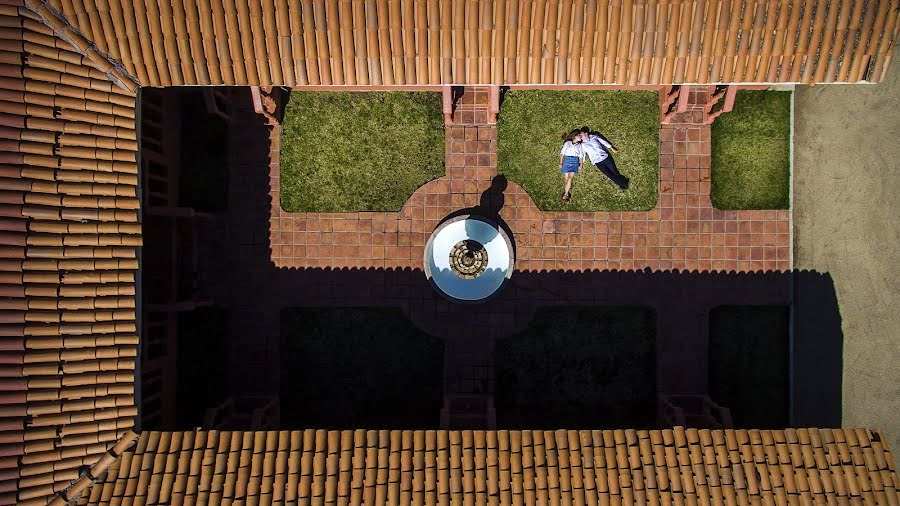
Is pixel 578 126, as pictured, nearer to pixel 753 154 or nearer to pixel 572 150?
pixel 572 150

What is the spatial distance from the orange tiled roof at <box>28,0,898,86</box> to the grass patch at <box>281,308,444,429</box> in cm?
507

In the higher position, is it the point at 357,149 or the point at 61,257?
the point at 357,149

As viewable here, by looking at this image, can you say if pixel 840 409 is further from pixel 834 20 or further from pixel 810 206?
pixel 834 20

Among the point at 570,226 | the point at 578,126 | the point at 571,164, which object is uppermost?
the point at 578,126

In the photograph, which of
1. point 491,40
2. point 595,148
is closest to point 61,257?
point 491,40

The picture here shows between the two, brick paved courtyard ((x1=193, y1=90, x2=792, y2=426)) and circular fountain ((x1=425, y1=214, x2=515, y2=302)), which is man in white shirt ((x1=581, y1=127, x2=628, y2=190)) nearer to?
brick paved courtyard ((x1=193, y1=90, x2=792, y2=426))

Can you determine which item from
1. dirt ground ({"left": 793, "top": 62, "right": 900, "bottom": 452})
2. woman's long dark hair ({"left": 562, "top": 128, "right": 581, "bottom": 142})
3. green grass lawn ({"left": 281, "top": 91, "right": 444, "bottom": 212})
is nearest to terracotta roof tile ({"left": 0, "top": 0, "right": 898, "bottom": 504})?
woman's long dark hair ({"left": 562, "top": 128, "right": 581, "bottom": 142})

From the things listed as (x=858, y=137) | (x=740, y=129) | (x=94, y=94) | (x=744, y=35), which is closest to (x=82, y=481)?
(x=94, y=94)

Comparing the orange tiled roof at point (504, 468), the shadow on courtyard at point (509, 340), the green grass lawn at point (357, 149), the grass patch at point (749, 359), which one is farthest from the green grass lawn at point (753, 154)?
the green grass lawn at point (357, 149)

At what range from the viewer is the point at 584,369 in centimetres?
1140

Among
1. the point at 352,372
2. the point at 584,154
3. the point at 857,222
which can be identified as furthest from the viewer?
the point at 352,372

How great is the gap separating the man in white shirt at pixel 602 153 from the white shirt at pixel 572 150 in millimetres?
122

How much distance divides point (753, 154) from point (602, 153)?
130 inches

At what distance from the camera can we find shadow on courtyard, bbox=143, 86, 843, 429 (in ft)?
37.2
